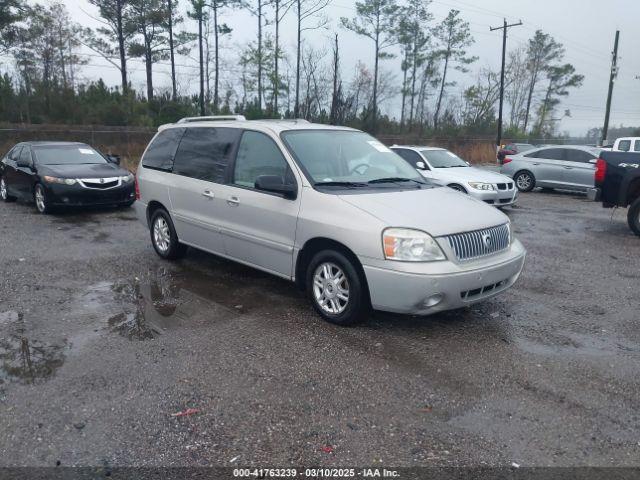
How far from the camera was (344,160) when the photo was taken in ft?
18.2

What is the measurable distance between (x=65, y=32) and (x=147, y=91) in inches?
324

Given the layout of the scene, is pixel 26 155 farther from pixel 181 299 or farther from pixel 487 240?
pixel 487 240

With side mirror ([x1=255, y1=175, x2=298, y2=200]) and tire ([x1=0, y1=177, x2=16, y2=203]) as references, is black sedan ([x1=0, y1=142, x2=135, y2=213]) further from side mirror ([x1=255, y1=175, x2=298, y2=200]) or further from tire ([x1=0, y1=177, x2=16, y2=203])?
side mirror ([x1=255, y1=175, x2=298, y2=200])

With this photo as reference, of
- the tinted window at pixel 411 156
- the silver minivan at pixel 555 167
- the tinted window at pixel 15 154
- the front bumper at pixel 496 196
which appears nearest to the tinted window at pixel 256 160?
Result: the front bumper at pixel 496 196

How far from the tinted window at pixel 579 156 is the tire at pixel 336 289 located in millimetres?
13622

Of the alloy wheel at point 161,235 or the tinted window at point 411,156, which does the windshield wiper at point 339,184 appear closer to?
the alloy wheel at point 161,235

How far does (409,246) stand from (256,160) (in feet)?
6.80

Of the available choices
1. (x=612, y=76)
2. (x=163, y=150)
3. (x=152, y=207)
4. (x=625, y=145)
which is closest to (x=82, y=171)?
(x=152, y=207)

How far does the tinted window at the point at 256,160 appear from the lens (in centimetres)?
538

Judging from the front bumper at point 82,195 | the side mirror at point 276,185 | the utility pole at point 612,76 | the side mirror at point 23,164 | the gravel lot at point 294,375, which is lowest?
the gravel lot at point 294,375

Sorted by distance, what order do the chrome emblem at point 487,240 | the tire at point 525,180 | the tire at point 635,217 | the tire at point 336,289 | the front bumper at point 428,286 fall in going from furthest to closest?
the tire at point 525,180, the tire at point 635,217, the chrome emblem at point 487,240, the tire at point 336,289, the front bumper at point 428,286

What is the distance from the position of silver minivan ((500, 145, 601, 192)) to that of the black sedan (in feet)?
39.2

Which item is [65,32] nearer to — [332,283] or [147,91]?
[147,91]

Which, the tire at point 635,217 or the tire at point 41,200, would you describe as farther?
the tire at point 41,200
